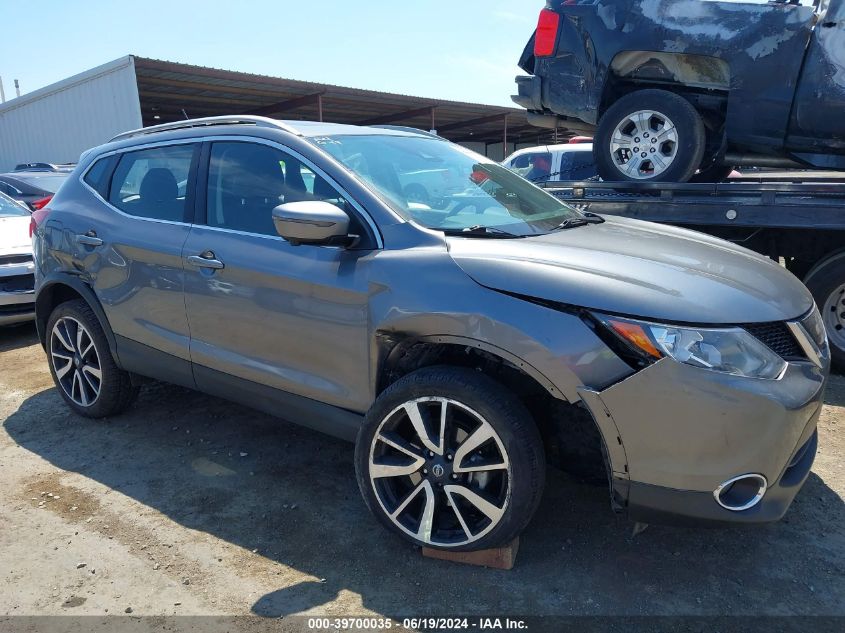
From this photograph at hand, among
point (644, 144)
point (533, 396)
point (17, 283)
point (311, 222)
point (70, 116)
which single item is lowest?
point (17, 283)

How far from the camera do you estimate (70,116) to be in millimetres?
15359

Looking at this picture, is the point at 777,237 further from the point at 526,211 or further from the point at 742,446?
the point at 742,446

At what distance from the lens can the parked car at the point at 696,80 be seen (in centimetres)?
484

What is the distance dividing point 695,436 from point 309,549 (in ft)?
5.37

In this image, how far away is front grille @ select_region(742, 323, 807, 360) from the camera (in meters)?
2.26

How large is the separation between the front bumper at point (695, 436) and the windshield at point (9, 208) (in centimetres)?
740

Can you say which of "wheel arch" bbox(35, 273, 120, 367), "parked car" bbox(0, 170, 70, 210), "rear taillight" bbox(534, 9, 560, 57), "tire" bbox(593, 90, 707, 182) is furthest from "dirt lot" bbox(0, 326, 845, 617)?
"parked car" bbox(0, 170, 70, 210)

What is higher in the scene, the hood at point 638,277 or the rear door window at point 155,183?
the rear door window at point 155,183

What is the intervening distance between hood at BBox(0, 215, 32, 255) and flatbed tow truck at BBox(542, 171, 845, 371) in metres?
5.25

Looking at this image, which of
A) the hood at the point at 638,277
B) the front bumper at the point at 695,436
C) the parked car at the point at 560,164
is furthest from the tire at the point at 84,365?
the parked car at the point at 560,164

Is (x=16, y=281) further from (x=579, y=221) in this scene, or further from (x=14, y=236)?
(x=579, y=221)

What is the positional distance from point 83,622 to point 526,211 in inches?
98.7

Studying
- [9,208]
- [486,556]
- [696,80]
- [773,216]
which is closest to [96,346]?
[486,556]

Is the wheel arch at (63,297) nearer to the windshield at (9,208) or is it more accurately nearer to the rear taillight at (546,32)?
the windshield at (9,208)
